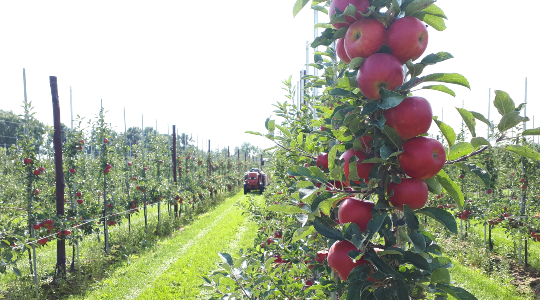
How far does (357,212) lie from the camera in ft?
2.84

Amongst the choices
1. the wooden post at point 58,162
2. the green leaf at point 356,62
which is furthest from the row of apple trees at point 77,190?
the green leaf at point 356,62

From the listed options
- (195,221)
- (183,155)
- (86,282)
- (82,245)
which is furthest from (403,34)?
(183,155)

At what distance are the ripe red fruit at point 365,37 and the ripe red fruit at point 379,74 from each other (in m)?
0.04

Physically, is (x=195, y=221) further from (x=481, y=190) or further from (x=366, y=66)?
(x=366, y=66)

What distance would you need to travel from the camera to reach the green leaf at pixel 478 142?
77cm

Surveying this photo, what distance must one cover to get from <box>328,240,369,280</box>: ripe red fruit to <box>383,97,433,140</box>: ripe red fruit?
1.18 feet

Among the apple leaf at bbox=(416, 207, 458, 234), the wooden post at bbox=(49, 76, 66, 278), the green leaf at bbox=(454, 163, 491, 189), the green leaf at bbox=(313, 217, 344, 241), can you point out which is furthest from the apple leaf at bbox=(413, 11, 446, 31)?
the wooden post at bbox=(49, 76, 66, 278)

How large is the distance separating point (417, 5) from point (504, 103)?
0.34m

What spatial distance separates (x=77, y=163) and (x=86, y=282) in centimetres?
255

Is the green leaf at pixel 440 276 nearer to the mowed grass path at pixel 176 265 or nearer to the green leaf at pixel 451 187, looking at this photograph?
the green leaf at pixel 451 187

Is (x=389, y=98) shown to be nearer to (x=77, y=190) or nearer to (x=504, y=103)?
(x=504, y=103)

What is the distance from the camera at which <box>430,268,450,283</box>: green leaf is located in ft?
2.73

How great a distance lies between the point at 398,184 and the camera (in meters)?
0.82

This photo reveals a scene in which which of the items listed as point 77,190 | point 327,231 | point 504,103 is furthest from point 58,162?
point 504,103
